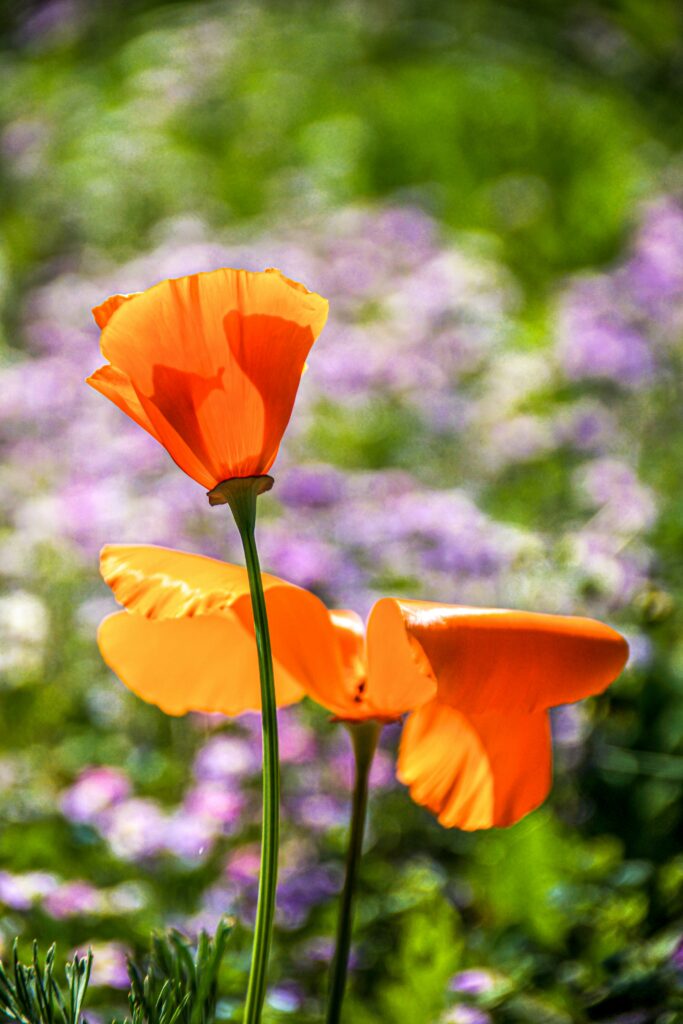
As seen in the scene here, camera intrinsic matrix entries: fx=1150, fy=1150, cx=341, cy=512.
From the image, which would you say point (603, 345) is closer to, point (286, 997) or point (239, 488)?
point (286, 997)

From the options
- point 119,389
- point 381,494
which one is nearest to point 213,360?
point 119,389

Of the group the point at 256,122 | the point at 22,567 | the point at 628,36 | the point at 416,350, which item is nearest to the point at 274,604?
the point at 22,567

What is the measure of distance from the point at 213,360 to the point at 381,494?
121 centimetres

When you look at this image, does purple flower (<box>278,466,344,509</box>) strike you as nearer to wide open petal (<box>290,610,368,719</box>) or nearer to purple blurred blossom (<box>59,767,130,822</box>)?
purple blurred blossom (<box>59,767,130,822</box>)

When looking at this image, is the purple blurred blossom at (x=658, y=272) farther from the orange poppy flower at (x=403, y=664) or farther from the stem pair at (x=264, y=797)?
the stem pair at (x=264, y=797)

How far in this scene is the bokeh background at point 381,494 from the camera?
97 cm

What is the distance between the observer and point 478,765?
58cm

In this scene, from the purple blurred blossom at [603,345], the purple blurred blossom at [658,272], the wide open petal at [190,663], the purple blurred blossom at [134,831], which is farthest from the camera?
the purple blurred blossom at [658,272]

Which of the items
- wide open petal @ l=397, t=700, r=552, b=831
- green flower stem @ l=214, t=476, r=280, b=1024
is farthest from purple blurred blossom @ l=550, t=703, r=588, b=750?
green flower stem @ l=214, t=476, r=280, b=1024

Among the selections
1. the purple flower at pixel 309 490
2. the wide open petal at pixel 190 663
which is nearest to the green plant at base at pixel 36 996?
the wide open petal at pixel 190 663

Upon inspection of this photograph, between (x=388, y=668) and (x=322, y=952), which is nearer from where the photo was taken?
(x=388, y=668)

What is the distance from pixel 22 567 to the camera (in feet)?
5.54

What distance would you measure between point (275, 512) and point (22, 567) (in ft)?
1.55

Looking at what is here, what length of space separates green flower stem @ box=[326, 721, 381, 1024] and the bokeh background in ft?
0.37
